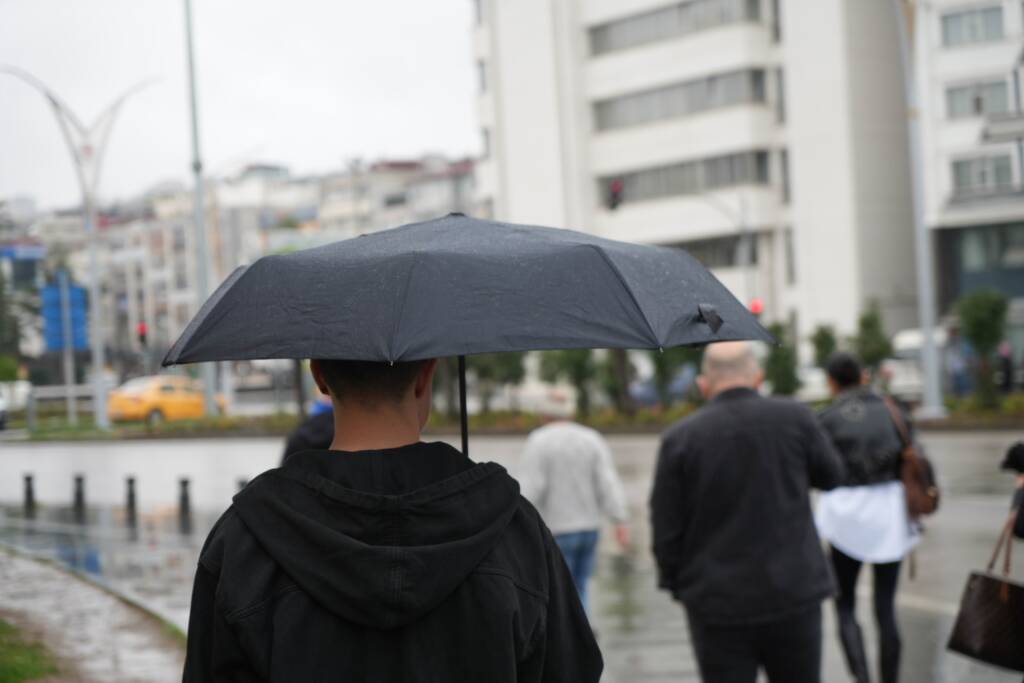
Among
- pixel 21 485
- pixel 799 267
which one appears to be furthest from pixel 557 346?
pixel 799 267

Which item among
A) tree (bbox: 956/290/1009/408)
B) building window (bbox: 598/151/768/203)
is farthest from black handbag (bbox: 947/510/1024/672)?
building window (bbox: 598/151/768/203)

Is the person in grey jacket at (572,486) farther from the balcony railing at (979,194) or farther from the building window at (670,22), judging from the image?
the building window at (670,22)

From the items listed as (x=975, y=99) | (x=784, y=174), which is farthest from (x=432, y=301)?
(x=784, y=174)

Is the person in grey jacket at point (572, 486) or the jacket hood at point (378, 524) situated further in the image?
the person in grey jacket at point (572, 486)

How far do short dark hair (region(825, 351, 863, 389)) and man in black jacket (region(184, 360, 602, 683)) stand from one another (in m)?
4.66

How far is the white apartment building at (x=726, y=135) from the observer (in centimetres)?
5538

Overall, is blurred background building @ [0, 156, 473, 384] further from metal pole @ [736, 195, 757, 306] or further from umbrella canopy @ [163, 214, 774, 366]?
umbrella canopy @ [163, 214, 774, 366]

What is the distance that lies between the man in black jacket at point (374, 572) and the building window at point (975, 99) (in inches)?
2065

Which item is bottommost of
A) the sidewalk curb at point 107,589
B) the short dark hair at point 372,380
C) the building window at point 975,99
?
the sidewalk curb at point 107,589

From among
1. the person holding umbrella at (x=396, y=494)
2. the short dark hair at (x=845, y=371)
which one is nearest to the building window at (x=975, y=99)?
the short dark hair at (x=845, y=371)

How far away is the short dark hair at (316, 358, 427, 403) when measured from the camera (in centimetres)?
258

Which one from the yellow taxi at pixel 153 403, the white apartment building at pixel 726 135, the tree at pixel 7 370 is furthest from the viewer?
the white apartment building at pixel 726 135

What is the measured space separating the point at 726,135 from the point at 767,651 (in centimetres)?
5494

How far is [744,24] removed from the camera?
5772 cm
